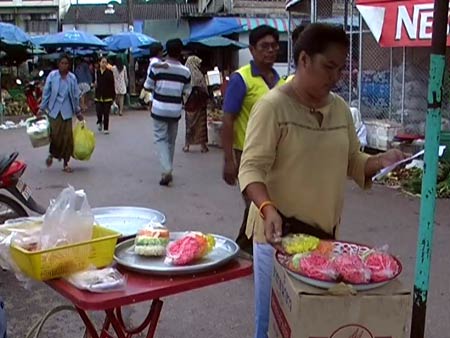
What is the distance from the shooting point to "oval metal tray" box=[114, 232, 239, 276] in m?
2.42

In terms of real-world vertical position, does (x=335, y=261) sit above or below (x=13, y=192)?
above

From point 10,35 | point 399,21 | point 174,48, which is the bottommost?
point 174,48

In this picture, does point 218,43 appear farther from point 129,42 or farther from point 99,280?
A: point 99,280

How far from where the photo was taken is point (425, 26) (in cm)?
909

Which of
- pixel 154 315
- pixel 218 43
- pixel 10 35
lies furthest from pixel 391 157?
pixel 218 43

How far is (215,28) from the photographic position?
2542 cm

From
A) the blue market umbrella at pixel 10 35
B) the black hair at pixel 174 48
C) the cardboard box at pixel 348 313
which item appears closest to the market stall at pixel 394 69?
the black hair at pixel 174 48

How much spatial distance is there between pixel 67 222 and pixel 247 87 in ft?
8.11

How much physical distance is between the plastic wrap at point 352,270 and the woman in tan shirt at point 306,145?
0.35 metres

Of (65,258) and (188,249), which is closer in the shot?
(65,258)

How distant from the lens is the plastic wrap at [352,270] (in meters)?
2.08

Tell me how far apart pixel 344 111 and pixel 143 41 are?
21.1 meters

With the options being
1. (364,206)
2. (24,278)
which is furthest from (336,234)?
(364,206)

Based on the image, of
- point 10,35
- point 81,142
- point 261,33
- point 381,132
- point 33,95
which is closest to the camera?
point 261,33
